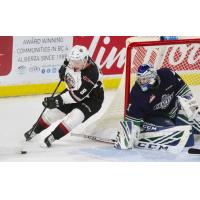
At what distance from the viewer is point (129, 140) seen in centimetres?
360

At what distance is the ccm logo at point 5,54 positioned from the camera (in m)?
3.60

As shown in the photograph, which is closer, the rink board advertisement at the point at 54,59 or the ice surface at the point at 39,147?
the ice surface at the point at 39,147

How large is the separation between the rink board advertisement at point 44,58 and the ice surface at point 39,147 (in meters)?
0.08

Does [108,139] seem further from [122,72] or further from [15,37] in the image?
[15,37]

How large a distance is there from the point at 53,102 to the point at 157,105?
1.88ft

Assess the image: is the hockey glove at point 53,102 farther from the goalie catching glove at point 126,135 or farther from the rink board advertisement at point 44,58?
the goalie catching glove at point 126,135

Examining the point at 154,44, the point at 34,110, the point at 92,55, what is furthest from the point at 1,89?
the point at 154,44

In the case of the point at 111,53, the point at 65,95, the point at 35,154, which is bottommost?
the point at 35,154

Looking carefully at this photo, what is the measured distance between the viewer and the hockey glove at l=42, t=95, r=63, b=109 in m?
3.61

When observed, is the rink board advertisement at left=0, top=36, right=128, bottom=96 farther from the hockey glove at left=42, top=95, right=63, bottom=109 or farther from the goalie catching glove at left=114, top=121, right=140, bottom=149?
the goalie catching glove at left=114, top=121, right=140, bottom=149

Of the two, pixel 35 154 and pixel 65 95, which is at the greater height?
pixel 65 95

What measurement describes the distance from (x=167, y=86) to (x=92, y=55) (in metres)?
0.45

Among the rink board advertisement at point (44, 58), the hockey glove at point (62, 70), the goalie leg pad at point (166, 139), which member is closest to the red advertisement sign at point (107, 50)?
the rink board advertisement at point (44, 58)

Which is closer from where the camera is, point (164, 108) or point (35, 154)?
point (35, 154)
